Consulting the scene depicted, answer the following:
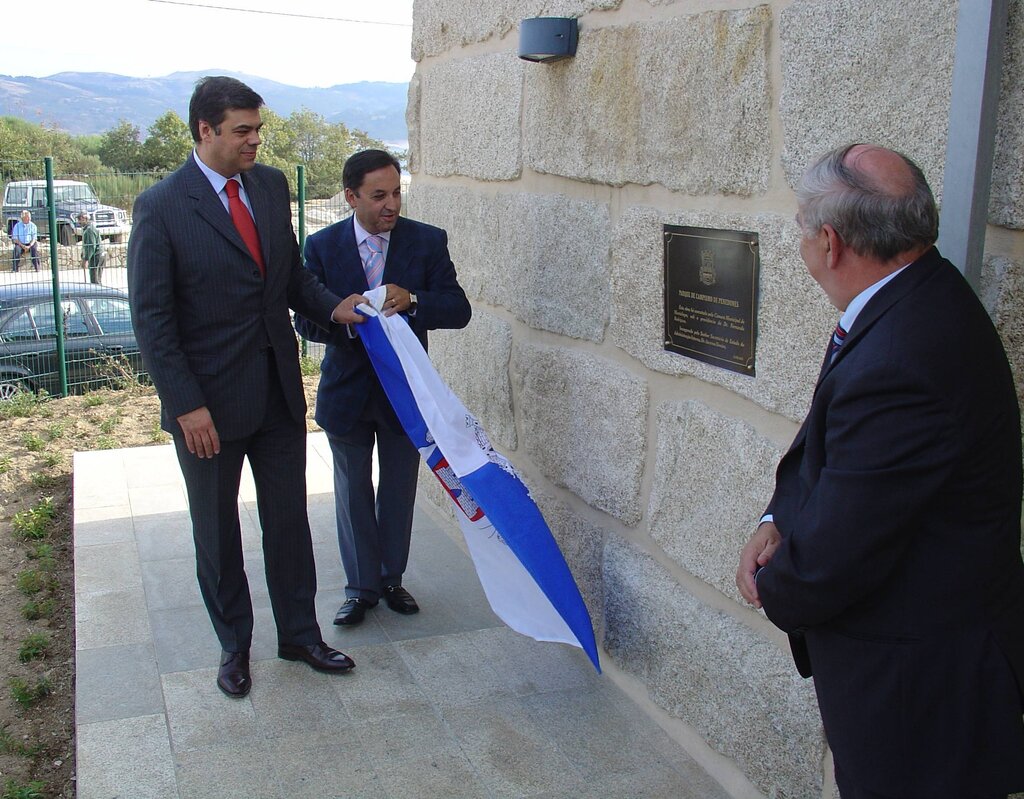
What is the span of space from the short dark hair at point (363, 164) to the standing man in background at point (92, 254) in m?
7.11

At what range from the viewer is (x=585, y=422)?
378cm

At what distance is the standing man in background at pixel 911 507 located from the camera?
168cm

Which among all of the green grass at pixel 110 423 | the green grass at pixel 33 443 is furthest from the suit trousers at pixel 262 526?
the green grass at pixel 110 423

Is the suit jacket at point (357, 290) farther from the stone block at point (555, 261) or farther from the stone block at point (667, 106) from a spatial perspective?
the stone block at point (667, 106)

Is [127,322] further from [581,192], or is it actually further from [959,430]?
[959,430]

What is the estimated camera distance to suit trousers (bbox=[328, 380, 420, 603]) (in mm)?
4055

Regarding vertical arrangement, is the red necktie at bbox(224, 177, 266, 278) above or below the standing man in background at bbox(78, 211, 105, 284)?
above

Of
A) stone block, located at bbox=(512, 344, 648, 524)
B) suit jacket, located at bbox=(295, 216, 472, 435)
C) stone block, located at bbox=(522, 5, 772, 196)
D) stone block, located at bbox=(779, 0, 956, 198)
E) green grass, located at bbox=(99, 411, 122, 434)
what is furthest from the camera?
green grass, located at bbox=(99, 411, 122, 434)

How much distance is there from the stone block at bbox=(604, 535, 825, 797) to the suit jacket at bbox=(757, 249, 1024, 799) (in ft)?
2.96

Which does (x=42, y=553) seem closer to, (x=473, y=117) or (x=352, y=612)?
(x=352, y=612)

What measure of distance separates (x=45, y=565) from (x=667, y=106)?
152 inches

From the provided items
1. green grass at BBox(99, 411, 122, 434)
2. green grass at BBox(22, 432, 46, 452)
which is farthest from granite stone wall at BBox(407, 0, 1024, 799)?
green grass at BBox(99, 411, 122, 434)

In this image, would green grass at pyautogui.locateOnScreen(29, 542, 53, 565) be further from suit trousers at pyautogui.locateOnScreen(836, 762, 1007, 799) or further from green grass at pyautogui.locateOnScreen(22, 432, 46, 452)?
suit trousers at pyautogui.locateOnScreen(836, 762, 1007, 799)

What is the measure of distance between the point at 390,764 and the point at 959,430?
2.14 m
